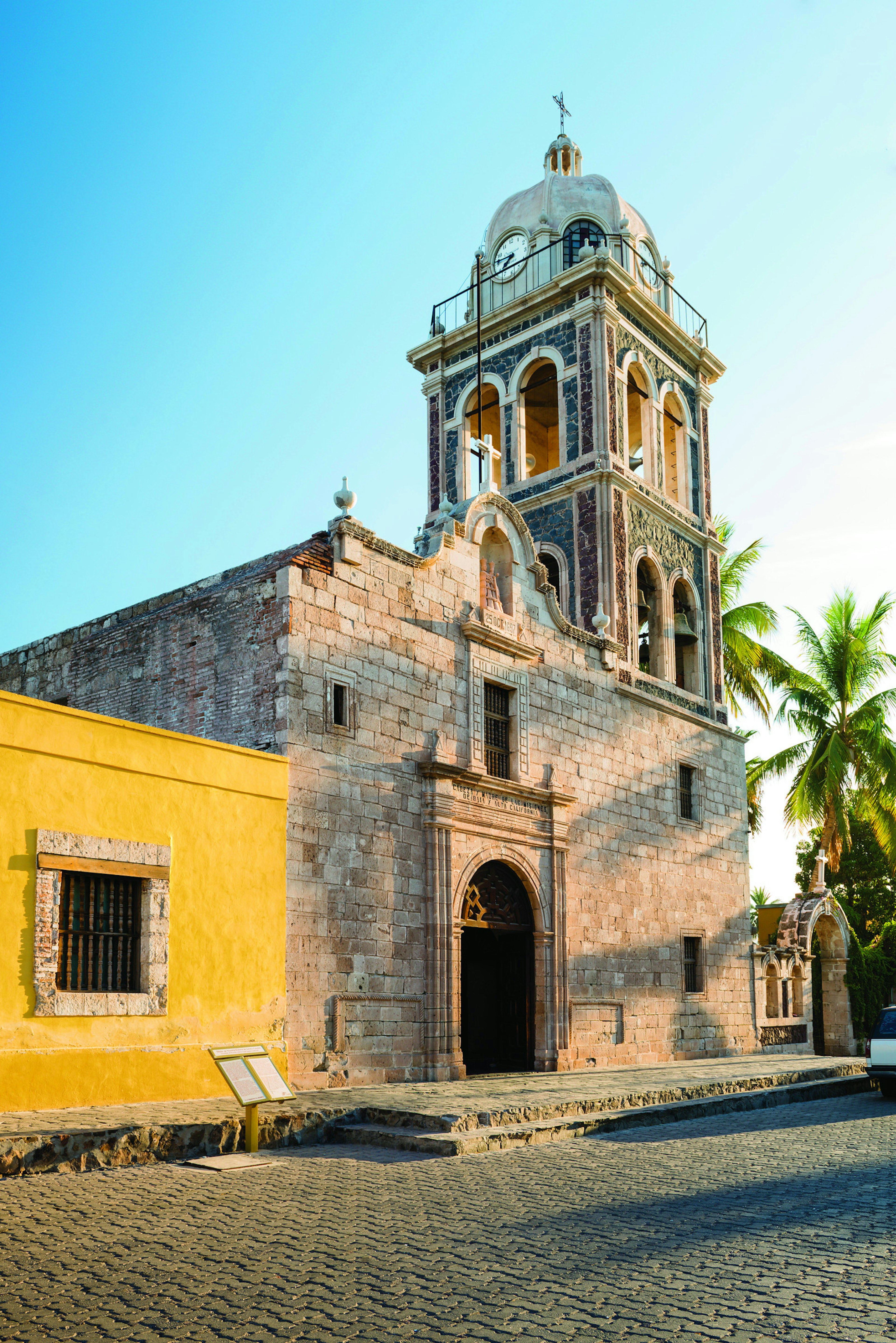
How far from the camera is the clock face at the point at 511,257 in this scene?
76.9ft

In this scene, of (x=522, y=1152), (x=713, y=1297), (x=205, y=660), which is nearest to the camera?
(x=713, y=1297)

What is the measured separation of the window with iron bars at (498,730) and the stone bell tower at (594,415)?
3502mm

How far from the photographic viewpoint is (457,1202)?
704 cm

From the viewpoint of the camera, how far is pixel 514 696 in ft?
55.8

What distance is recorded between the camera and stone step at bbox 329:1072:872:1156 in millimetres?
9445

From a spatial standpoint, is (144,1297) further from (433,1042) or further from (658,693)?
(658,693)

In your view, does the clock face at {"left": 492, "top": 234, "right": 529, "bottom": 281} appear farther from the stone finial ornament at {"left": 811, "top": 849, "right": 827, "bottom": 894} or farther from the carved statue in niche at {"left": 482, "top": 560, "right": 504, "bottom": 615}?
the stone finial ornament at {"left": 811, "top": 849, "right": 827, "bottom": 894}

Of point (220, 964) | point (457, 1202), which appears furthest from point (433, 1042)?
point (457, 1202)

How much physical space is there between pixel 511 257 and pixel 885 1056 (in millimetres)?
17244

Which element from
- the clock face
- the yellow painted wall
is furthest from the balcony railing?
the yellow painted wall

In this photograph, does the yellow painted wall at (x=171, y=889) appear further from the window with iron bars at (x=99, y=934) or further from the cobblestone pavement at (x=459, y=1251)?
the cobblestone pavement at (x=459, y=1251)

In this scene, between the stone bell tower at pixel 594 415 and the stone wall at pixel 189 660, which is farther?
the stone bell tower at pixel 594 415

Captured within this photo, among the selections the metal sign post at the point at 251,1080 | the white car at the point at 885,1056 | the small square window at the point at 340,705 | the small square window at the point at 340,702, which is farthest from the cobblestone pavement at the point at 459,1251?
the white car at the point at 885,1056

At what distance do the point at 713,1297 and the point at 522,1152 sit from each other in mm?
4873
